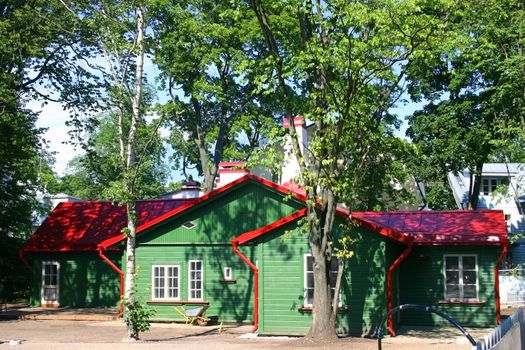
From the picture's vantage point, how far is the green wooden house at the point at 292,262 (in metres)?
20.5

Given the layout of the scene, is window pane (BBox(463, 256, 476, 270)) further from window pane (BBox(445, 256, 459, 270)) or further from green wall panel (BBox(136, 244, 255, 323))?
green wall panel (BBox(136, 244, 255, 323))

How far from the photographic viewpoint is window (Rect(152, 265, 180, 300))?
25.4 metres

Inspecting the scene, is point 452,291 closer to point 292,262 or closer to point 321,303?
point 292,262

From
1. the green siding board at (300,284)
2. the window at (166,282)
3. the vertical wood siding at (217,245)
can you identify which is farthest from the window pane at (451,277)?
the window at (166,282)

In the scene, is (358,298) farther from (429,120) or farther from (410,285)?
(429,120)

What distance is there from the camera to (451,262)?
2284cm

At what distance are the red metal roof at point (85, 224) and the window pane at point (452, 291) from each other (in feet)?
41.3

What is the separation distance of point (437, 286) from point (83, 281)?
15.6m

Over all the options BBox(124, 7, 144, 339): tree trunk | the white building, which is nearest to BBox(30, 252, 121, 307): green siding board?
BBox(124, 7, 144, 339): tree trunk

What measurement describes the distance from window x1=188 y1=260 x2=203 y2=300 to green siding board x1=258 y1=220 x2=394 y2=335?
15.4 ft

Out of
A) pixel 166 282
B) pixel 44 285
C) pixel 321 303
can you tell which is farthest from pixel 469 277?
pixel 44 285

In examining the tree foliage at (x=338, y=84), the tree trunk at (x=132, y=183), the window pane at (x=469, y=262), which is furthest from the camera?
the window pane at (x=469, y=262)

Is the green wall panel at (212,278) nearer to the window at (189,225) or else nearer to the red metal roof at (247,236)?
the window at (189,225)

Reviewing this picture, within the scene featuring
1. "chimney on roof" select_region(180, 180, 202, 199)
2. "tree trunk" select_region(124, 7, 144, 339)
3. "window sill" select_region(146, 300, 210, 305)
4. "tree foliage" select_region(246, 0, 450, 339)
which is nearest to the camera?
"tree foliage" select_region(246, 0, 450, 339)
